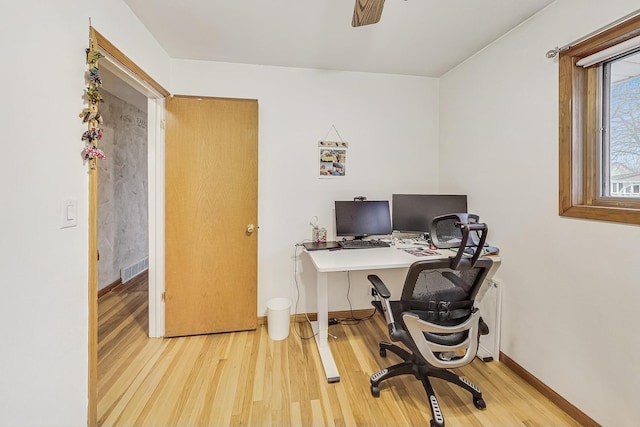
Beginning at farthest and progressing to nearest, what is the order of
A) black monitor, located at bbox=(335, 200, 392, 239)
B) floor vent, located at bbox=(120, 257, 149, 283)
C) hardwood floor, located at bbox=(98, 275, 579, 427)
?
Result: floor vent, located at bbox=(120, 257, 149, 283), black monitor, located at bbox=(335, 200, 392, 239), hardwood floor, located at bbox=(98, 275, 579, 427)

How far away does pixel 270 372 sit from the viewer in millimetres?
1944

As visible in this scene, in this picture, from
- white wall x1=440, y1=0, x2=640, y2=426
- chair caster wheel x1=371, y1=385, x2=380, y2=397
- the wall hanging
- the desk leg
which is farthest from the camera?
the wall hanging

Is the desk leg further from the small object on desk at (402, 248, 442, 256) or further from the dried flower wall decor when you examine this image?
the dried flower wall decor

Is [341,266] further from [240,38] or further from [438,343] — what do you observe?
[240,38]

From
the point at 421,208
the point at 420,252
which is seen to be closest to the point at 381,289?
the point at 420,252

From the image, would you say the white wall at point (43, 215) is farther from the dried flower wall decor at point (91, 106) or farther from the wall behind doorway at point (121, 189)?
the wall behind doorway at point (121, 189)

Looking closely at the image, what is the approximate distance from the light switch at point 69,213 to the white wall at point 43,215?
0.08 feet

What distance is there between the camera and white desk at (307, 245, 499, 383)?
1884mm

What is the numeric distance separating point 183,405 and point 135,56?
223cm

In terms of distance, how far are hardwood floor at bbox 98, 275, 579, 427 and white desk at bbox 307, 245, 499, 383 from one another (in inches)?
3.0

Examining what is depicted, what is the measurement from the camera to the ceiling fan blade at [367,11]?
1.15 meters

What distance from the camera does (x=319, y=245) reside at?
2451 millimetres

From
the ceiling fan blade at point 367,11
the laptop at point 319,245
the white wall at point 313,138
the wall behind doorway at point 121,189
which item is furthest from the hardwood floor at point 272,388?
the ceiling fan blade at point 367,11

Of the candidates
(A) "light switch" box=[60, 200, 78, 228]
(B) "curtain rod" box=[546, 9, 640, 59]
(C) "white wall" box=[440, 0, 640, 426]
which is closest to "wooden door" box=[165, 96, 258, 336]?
(A) "light switch" box=[60, 200, 78, 228]
